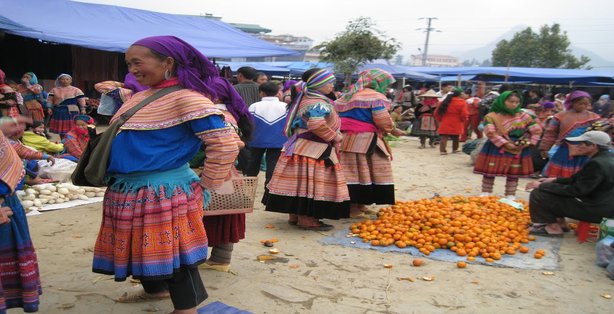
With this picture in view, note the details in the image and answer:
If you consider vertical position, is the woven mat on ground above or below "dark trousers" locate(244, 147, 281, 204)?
below

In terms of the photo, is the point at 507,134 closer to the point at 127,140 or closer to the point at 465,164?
the point at 465,164

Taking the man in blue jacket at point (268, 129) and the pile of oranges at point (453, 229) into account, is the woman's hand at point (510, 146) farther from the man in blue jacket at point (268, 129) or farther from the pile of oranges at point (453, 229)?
the man in blue jacket at point (268, 129)

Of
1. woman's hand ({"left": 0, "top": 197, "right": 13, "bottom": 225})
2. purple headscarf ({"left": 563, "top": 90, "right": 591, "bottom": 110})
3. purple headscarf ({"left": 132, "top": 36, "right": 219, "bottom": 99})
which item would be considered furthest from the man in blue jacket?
woman's hand ({"left": 0, "top": 197, "right": 13, "bottom": 225})

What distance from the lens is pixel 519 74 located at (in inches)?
916

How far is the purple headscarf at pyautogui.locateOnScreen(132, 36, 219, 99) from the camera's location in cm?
253

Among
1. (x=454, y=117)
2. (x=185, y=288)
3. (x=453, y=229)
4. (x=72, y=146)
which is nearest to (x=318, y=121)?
(x=453, y=229)

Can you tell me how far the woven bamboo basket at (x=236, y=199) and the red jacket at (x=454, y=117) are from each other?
9.33 m

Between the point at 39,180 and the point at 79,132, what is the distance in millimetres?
1217

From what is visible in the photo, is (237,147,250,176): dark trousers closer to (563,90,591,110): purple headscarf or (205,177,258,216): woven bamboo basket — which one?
(205,177,258,216): woven bamboo basket

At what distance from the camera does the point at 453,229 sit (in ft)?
16.9

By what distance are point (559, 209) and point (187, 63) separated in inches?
171

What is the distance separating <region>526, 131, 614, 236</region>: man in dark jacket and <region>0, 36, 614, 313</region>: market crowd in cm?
2

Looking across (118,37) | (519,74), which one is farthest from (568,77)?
(118,37)

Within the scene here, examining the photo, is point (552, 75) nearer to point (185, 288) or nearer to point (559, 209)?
point (559, 209)
